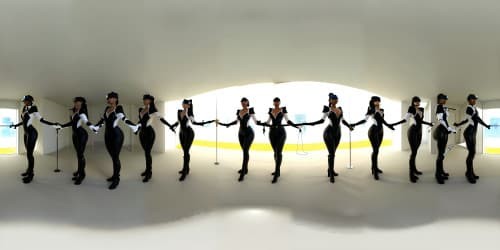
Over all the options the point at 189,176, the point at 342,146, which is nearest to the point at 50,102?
the point at 189,176

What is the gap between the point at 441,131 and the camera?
101 inches

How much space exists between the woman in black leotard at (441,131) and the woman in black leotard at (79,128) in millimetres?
3134

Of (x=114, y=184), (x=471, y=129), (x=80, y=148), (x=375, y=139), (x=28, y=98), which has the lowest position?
(x=114, y=184)

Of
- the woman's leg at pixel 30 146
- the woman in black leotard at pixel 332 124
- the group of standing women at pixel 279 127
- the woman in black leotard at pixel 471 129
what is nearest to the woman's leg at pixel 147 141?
the group of standing women at pixel 279 127

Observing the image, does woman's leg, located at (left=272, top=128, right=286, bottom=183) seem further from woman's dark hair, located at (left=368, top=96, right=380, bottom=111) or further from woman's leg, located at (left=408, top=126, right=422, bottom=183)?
woman's leg, located at (left=408, top=126, right=422, bottom=183)

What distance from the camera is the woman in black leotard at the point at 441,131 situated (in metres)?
2.50

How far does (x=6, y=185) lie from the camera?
2.44 m

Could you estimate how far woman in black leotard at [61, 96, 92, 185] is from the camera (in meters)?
2.51

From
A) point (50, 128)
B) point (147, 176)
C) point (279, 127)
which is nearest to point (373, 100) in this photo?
point (279, 127)

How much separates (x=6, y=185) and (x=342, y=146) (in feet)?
12.3

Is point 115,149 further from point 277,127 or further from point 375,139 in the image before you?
point 375,139

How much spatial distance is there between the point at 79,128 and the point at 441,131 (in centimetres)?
329

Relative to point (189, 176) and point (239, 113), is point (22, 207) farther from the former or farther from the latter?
point (239, 113)

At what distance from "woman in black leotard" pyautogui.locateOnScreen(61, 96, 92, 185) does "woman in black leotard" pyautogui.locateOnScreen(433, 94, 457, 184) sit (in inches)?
123
